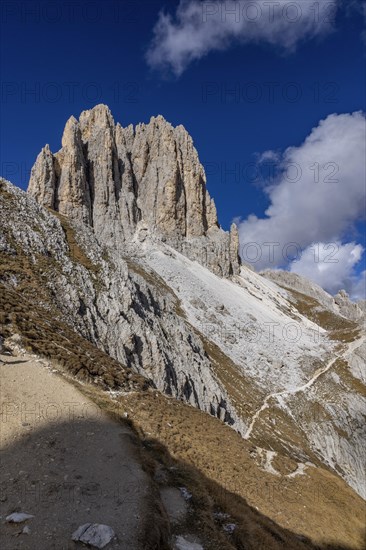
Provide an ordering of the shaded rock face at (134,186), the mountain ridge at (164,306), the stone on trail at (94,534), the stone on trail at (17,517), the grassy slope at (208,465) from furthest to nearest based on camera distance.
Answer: the shaded rock face at (134,186), the mountain ridge at (164,306), the grassy slope at (208,465), the stone on trail at (17,517), the stone on trail at (94,534)

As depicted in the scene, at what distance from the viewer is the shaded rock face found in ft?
410

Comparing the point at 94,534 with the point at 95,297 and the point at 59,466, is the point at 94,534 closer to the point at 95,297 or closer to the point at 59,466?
the point at 59,466

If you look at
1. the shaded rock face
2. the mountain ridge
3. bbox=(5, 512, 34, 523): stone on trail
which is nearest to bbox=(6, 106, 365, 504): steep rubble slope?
the mountain ridge

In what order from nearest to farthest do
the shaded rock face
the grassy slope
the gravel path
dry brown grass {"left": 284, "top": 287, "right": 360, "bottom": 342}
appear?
the gravel path → the grassy slope → the shaded rock face → dry brown grass {"left": 284, "top": 287, "right": 360, "bottom": 342}

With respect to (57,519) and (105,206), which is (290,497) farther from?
(105,206)

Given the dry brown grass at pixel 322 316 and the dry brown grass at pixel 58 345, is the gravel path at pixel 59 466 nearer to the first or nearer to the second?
the dry brown grass at pixel 58 345

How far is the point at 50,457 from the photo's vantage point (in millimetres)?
12555

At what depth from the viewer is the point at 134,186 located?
147 metres

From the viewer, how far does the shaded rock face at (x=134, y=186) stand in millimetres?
124938

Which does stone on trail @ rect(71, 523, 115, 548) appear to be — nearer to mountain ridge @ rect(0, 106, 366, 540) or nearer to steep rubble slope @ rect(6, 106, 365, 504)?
mountain ridge @ rect(0, 106, 366, 540)

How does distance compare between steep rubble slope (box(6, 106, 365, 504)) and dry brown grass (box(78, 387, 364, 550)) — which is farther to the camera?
steep rubble slope (box(6, 106, 365, 504))

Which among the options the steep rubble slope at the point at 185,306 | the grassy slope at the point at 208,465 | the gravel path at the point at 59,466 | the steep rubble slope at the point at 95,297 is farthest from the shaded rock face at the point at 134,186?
the gravel path at the point at 59,466

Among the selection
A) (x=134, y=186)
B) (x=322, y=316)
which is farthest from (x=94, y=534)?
(x=322, y=316)

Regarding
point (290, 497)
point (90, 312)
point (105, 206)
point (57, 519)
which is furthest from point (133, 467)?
point (105, 206)
